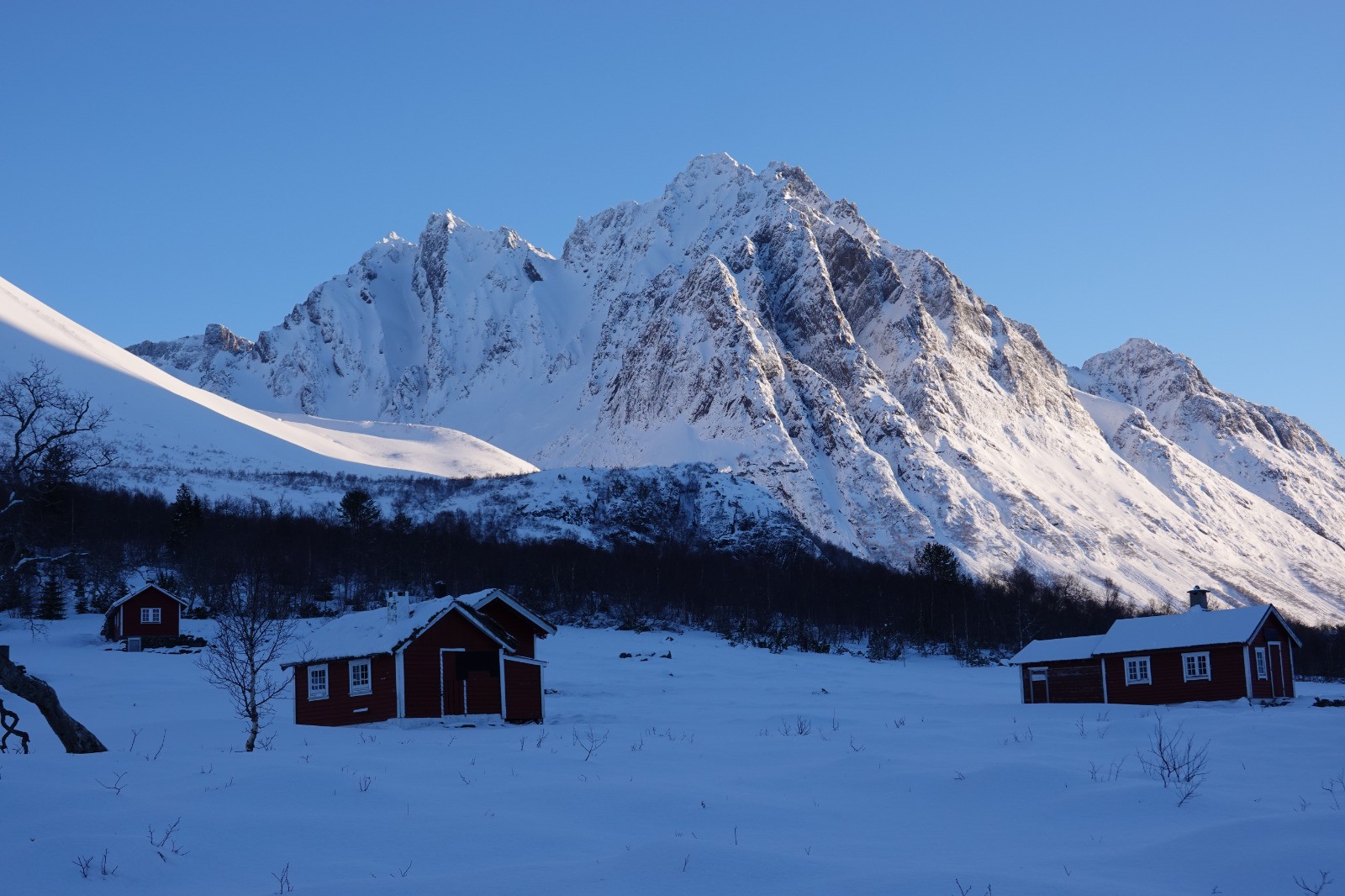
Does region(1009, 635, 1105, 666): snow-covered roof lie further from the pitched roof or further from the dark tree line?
the dark tree line

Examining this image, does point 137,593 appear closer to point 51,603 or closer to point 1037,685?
point 51,603

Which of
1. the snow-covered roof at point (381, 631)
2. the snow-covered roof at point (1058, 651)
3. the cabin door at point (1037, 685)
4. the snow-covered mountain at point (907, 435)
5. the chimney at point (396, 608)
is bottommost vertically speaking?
the cabin door at point (1037, 685)

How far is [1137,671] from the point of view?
137ft

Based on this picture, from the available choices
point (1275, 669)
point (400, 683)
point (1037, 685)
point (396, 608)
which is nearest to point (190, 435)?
point (396, 608)

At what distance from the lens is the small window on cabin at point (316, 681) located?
3297 cm

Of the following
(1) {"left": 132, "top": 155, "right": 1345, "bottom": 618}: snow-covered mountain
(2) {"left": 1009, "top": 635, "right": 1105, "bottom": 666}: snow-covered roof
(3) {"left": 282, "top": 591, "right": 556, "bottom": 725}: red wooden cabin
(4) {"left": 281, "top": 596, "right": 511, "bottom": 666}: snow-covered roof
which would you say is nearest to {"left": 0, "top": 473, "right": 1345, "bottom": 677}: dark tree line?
(2) {"left": 1009, "top": 635, "right": 1105, "bottom": 666}: snow-covered roof

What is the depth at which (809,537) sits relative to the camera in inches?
4621

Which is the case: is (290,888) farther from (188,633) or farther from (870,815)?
(188,633)

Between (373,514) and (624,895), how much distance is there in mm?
84396

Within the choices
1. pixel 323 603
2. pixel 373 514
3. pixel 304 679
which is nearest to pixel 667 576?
pixel 373 514

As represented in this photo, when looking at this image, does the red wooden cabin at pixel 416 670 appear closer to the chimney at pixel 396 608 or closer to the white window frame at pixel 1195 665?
the chimney at pixel 396 608

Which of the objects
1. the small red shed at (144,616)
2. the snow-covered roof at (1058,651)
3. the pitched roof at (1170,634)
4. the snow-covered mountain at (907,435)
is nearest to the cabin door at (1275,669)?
the pitched roof at (1170,634)

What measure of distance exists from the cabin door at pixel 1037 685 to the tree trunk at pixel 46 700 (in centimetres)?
3544

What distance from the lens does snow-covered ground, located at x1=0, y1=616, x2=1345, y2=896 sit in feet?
32.6
